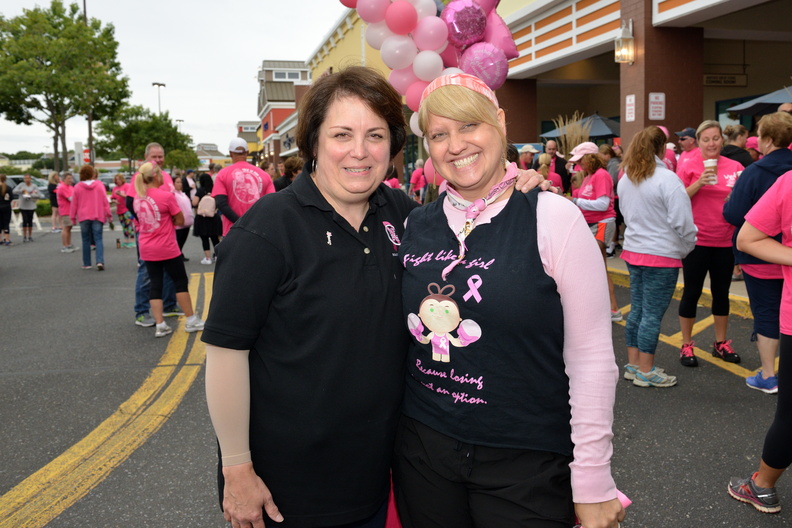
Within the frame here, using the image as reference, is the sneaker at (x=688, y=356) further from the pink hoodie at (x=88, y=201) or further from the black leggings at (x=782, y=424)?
the pink hoodie at (x=88, y=201)

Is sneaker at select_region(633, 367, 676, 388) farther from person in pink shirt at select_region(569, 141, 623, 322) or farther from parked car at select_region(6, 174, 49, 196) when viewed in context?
parked car at select_region(6, 174, 49, 196)

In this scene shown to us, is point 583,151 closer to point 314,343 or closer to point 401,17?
point 401,17

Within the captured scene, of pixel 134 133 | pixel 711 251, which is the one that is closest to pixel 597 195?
pixel 711 251

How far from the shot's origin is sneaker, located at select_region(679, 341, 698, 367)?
5086 mm

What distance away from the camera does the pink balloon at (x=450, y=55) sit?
5.81 metres

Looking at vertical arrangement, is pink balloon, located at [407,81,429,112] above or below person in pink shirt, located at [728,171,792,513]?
above

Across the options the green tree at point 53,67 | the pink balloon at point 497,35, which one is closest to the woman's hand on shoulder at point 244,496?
the pink balloon at point 497,35

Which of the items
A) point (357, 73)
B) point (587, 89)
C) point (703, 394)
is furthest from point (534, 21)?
point (357, 73)

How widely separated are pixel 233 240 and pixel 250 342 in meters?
0.30

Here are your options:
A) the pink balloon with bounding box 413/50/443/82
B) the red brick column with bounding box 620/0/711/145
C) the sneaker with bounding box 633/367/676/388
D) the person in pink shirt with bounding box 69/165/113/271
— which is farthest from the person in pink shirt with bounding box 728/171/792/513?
the person in pink shirt with bounding box 69/165/113/271

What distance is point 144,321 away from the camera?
7012 millimetres

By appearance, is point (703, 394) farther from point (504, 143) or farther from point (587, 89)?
point (587, 89)

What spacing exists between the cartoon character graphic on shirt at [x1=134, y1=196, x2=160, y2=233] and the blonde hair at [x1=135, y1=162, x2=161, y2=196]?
0.13 m

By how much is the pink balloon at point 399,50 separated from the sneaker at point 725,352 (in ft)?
12.4
